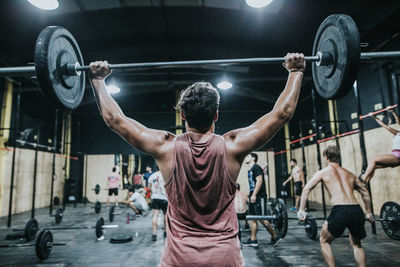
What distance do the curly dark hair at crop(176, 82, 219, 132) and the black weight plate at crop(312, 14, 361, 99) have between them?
80 centimetres

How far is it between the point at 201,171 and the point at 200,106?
23 centimetres

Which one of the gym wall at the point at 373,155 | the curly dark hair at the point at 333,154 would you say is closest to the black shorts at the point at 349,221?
the curly dark hair at the point at 333,154

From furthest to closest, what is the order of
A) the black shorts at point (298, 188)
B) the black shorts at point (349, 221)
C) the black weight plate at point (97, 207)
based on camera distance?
the black weight plate at point (97, 207) → the black shorts at point (298, 188) → the black shorts at point (349, 221)

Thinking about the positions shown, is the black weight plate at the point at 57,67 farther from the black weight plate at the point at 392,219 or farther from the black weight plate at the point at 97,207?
the black weight plate at the point at 97,207

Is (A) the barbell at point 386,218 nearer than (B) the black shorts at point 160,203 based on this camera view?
Yes

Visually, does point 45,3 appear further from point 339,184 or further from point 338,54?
point 339,184

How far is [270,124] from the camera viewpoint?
926mm

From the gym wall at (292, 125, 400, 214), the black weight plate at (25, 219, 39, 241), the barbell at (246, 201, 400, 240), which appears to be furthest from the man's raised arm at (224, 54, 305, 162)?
the gym wall at (292, 125, 400, 214)

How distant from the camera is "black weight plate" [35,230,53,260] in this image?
2943mm

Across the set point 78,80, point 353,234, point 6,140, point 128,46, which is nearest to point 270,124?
point 78,80

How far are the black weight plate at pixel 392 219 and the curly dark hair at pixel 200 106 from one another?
3.33 metres

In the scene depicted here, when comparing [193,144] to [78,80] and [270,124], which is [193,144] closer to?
[270,124]

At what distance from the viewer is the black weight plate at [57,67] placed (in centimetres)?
132

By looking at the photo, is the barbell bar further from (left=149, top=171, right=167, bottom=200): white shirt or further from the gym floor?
(left=149, top=171, right=167, bottom=200): white shirt
